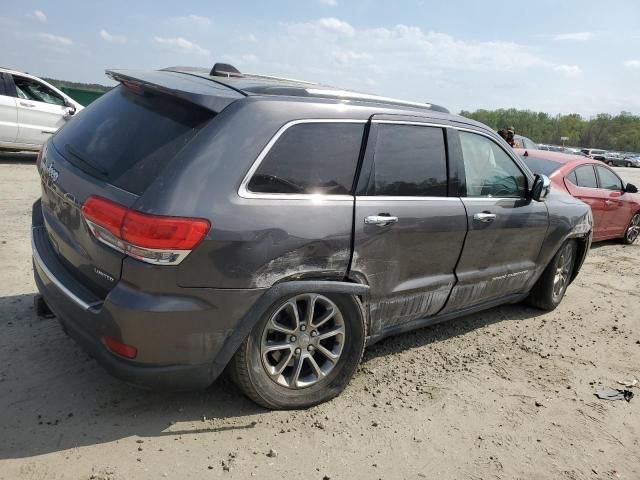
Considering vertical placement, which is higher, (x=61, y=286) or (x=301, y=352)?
(x=61, y=286)

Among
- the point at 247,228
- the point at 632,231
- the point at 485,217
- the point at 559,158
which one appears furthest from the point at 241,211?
the point at 632,231

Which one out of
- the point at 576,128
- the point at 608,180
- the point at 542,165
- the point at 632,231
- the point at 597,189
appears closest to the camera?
the point at 542,165

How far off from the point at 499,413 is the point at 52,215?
2.91 meters

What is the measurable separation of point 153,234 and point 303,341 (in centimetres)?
110

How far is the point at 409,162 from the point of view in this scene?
3.54 m

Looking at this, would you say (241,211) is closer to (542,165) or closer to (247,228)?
(247,228)

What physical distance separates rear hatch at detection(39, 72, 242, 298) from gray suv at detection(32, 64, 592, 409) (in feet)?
0.04

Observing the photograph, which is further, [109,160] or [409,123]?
[409,123]

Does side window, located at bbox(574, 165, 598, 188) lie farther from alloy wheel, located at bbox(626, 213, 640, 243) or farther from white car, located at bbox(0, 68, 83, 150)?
white car, located at bbox(0, 68, 83, 150)

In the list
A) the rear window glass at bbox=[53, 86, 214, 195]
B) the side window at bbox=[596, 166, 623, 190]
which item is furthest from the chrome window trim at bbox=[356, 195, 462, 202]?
the side window at bbox=[596, 166, 623, 190]

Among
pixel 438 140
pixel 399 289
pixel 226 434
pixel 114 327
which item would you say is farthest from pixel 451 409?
pixel 114 327

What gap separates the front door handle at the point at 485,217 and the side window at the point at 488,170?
152mm

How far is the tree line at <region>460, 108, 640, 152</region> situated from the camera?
353 feet

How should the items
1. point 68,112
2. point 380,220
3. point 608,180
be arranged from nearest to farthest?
point 380,220 → point 608,180 → point 68,112
